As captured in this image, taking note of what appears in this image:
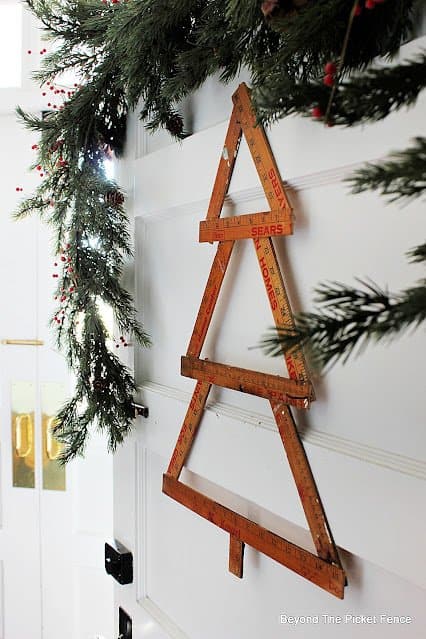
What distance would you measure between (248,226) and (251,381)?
211 mm

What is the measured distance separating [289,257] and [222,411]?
269mm

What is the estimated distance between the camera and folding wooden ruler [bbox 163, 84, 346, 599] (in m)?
0.78

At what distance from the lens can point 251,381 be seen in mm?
867

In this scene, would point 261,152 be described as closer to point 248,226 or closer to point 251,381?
point 248,226

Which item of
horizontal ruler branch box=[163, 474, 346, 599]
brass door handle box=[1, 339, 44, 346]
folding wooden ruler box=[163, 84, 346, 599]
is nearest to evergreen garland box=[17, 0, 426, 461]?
folding wooden ruler box=[163, 84, 346, 599]

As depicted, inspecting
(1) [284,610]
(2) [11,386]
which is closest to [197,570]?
(1) [284,610]

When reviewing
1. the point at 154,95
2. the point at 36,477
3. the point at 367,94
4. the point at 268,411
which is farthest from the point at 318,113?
the point at 36,477

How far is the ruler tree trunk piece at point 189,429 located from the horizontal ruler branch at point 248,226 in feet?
0.75

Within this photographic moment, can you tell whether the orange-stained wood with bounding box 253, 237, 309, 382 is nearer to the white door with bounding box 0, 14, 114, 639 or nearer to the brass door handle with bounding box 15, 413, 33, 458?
the white door with bounding box 0, 14, 114, 639

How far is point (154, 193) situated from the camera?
1.15m

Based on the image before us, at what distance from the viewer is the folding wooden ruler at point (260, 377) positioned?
0.78 m

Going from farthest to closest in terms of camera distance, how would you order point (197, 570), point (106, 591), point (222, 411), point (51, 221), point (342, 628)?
point (106, 591) → point (51, 221) → point (197, 570) → point (222, 411) → point (342, 628)

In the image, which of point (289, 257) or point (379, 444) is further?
point (289, 257)

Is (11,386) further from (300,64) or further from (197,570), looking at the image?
(300,64)
